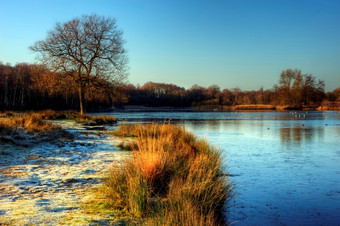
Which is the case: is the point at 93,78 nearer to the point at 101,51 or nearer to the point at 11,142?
the point at 101,51

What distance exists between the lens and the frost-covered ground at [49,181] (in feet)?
14.0

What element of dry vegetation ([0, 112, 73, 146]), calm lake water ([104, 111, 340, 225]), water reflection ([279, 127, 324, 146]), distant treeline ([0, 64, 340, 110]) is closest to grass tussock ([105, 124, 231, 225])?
calm lake water ([104, 111, 340, 225])

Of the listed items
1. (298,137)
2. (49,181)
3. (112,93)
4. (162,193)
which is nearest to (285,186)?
(162,193)

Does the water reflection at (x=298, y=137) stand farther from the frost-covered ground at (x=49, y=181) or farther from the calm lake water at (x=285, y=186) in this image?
the frost-covered ground at (x=49, y=181)

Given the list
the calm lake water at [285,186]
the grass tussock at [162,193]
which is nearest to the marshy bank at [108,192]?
the grass tussock at [162,193]

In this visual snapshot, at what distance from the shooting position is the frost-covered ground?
427 cm

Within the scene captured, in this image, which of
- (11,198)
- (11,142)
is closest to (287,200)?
(11,198)

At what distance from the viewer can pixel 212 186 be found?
5.72m

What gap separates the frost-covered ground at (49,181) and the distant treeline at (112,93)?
1621cm

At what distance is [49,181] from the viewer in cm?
609

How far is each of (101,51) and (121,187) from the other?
2235 cm

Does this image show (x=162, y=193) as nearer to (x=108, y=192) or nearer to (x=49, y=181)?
(x=108, y=192)

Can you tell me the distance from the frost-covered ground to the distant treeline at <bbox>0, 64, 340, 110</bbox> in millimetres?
16208

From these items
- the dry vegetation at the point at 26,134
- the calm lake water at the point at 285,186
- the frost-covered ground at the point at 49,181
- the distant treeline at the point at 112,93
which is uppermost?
the distant treeline at the point at 112,93
